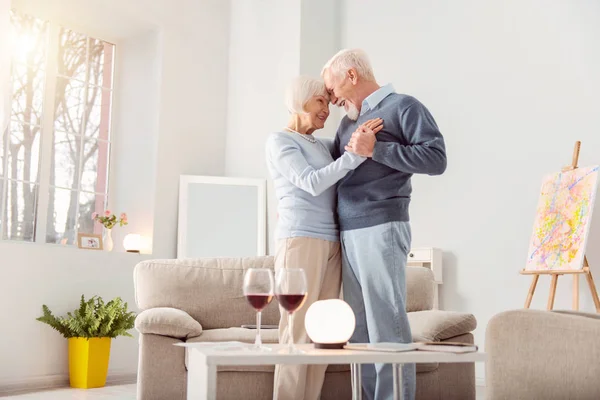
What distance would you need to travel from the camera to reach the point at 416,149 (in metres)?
2.35

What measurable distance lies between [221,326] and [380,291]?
1394 mm

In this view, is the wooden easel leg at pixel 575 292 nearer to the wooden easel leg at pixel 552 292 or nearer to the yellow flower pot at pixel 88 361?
the wooden easel leg at pixel 552 292

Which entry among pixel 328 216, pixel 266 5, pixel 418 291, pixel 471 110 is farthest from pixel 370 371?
pixel 266 5

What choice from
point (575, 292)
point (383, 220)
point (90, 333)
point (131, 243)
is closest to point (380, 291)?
point (383, 220)

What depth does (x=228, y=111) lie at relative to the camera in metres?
6.57

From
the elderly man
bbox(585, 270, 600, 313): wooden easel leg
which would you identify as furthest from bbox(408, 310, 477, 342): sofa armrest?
bbox(585, 270, 600, 313): wooden easel leg

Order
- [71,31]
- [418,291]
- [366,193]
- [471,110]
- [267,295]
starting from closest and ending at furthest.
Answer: [267,295]
[366,193]
[418,291]
[471,110]
[71,31]

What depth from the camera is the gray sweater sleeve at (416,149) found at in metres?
2.34

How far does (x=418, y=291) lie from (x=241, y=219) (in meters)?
2.87

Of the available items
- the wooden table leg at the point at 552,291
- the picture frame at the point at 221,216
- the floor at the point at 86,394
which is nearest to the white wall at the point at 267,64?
the picture frame at the point at 221,216

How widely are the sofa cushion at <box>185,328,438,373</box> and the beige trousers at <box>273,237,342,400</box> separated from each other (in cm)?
51

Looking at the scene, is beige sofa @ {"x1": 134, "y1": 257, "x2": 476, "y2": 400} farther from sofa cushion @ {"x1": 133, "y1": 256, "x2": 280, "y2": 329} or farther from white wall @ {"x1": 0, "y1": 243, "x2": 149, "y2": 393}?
white wall @ {"x1": 0, "y1": 243, "x2": 149, "y2": 393}

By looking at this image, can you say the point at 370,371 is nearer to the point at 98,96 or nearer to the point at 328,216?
the point at 328,216

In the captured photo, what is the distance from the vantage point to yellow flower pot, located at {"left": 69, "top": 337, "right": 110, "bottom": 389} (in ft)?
15.5
